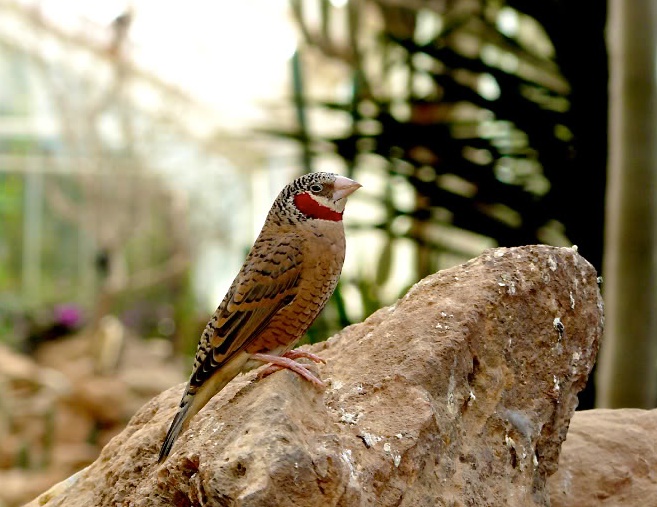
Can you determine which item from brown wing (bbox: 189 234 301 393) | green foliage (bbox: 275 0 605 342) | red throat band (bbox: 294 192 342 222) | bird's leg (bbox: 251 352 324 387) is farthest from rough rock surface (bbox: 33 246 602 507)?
green foliage (bbox: 275 0 605 342)

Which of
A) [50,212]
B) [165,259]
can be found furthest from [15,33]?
[165,259]

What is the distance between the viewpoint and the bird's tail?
2.45m

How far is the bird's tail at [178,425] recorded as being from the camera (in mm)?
2451

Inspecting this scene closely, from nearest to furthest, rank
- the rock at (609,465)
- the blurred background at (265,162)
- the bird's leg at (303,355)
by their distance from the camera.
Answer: the bird's leg at (303,355), the rock at (609,465), the blurred background at (265,162)

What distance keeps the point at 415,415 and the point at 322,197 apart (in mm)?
833

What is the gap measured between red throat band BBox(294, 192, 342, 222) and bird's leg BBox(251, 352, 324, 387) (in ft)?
1.66

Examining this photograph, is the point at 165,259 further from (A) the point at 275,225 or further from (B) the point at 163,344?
(A) the point at 275,225

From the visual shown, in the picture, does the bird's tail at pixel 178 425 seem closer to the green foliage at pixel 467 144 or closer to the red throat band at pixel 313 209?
the red throat band at pixel 313 209

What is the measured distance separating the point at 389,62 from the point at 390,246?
1705mm

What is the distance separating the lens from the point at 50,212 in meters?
14.9

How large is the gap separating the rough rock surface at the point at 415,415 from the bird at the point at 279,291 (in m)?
0.10

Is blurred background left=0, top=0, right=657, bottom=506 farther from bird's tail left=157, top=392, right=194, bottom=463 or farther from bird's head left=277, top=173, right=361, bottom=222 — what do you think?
bird's tail left=157, top=392, right=194, bottom=463

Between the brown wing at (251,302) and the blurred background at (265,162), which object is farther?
the blurred background at (265,162)

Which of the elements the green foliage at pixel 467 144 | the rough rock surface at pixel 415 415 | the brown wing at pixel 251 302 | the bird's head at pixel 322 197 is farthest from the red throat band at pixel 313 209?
the green foliage at pixel 467 144
